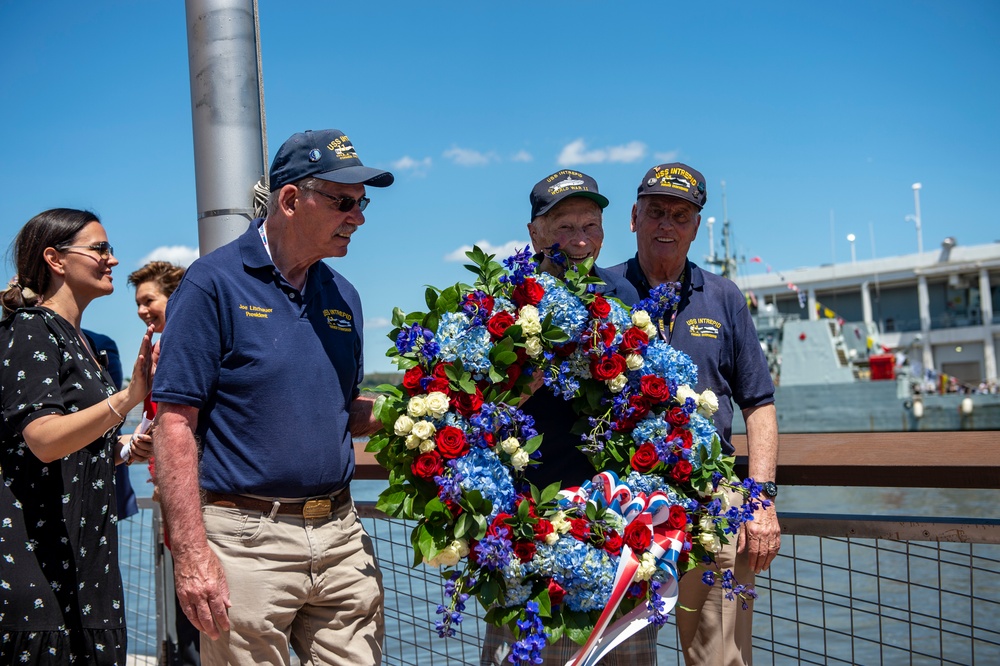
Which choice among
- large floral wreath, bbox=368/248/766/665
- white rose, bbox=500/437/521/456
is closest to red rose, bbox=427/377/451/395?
large floral wreath, bbox=368/248/766/665

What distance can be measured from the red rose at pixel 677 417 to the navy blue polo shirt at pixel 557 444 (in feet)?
0.93

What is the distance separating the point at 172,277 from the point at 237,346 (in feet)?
5.47

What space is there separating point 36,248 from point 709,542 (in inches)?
93.5

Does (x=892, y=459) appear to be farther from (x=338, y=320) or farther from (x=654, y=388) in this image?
(x=338, y=320)

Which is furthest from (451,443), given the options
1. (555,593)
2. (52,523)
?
(52,523)

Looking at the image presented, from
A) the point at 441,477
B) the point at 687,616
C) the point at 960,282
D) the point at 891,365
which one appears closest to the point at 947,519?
the point at 687,616

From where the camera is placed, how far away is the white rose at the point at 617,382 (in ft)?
8.77

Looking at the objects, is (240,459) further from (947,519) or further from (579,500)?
(947,519)

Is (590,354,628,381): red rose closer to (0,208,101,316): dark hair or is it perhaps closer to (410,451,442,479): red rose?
(410,451,442,479): red rose

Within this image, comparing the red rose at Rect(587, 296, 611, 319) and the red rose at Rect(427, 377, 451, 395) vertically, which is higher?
the red rose at Rect(587, 296, 611, 319)

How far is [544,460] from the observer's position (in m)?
2.87

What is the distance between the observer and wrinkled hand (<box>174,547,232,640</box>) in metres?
2.42

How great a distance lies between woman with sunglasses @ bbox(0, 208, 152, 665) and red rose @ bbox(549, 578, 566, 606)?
4.39ft

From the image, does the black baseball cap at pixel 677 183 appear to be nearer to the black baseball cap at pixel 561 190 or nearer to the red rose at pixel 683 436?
the black baseball cap at pixel 561 190
